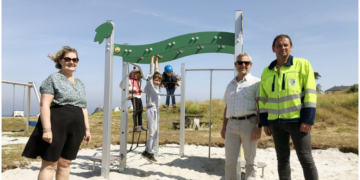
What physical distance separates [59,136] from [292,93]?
2126mm

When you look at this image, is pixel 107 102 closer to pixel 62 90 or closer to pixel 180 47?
pixel 180 47

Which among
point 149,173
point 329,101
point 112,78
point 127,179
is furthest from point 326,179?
point 329,101

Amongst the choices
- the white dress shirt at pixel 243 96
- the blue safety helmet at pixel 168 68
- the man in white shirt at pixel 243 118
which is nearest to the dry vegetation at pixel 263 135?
the blue safety helmet at pixel 168 68

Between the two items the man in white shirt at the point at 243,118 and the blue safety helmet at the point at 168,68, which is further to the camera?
the blue safety helmet at the point at 168,68

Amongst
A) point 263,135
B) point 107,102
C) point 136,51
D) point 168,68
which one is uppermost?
point 136,51

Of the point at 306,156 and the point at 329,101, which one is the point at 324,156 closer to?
the point at 306,156

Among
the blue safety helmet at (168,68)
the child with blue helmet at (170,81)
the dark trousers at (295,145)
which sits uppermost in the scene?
the blue safety helmet at (168,68)

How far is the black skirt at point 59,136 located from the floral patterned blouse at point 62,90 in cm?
5

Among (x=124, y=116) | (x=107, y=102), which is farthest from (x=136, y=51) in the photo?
(x=124, y=116)

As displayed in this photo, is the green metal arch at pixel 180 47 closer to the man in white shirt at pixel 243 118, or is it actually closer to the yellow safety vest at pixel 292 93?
the man in white shirt at pixel 243 118

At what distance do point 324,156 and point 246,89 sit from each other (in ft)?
14.4

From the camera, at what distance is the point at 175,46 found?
461cm

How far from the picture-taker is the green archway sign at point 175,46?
425 cm

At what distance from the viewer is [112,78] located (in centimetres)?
462
